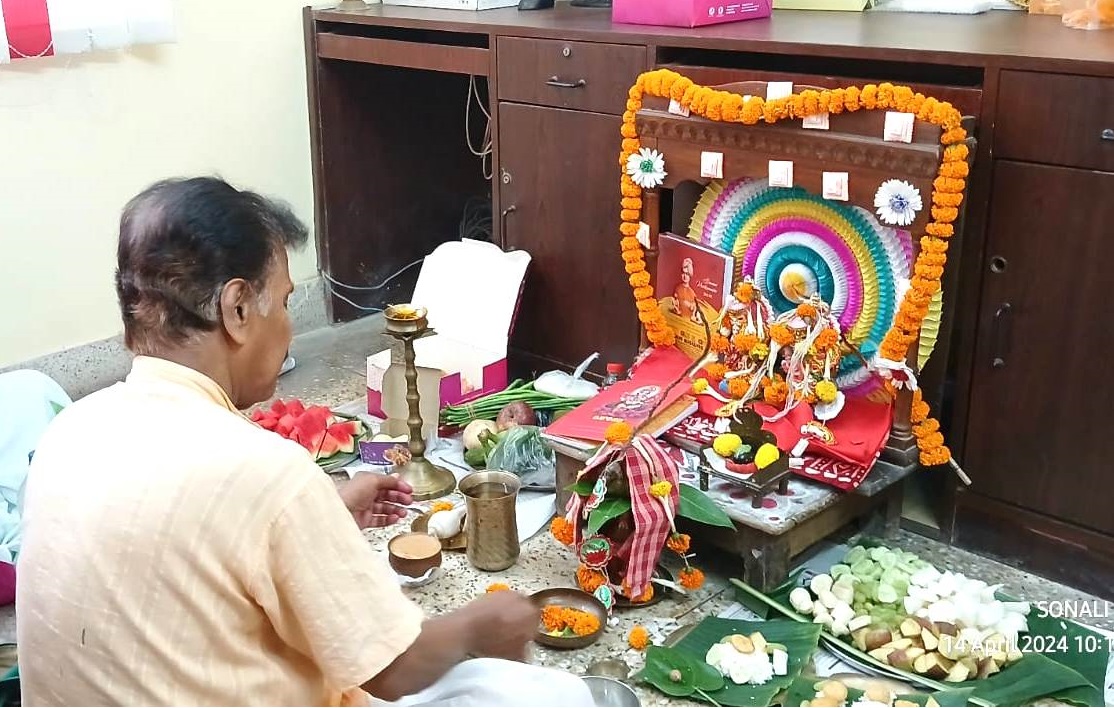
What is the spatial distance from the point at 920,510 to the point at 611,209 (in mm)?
996

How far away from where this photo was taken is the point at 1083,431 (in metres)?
2.03

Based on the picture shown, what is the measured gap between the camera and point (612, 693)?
171 centimetres

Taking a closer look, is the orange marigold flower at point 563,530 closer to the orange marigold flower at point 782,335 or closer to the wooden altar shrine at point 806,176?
the wooden altar shrine at point 806,176

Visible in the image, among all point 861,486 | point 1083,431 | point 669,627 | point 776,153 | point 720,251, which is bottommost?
point 669,627

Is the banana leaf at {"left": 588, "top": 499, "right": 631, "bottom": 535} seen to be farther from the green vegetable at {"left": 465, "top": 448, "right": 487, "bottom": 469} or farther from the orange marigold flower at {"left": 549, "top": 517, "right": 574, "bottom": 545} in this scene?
the green vegetable at {"left": 465, "top": 448, "right": 487, "bottom": 469}

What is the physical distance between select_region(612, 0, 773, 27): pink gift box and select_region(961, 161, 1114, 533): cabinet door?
85 centimetres

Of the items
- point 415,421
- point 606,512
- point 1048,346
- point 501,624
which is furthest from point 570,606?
point 1048,346

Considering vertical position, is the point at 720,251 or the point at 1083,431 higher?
the point at 720,251

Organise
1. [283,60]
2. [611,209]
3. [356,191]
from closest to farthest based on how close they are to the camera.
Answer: [611,209], [283,60], [356,191]

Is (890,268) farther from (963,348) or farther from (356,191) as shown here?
(356,191)

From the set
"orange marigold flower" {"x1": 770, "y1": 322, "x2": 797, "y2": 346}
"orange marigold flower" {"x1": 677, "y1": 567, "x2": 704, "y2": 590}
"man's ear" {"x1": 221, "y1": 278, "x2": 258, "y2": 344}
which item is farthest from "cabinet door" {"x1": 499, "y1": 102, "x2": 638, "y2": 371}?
"man's ear" {"x1": 221, "y1": 278, "x2": 258, "y2": 344}

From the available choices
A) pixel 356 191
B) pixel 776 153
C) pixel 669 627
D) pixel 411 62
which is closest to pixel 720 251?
pixel 776 153

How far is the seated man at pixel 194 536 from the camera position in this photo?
103cm

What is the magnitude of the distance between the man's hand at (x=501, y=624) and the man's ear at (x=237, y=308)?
0.40 meters
